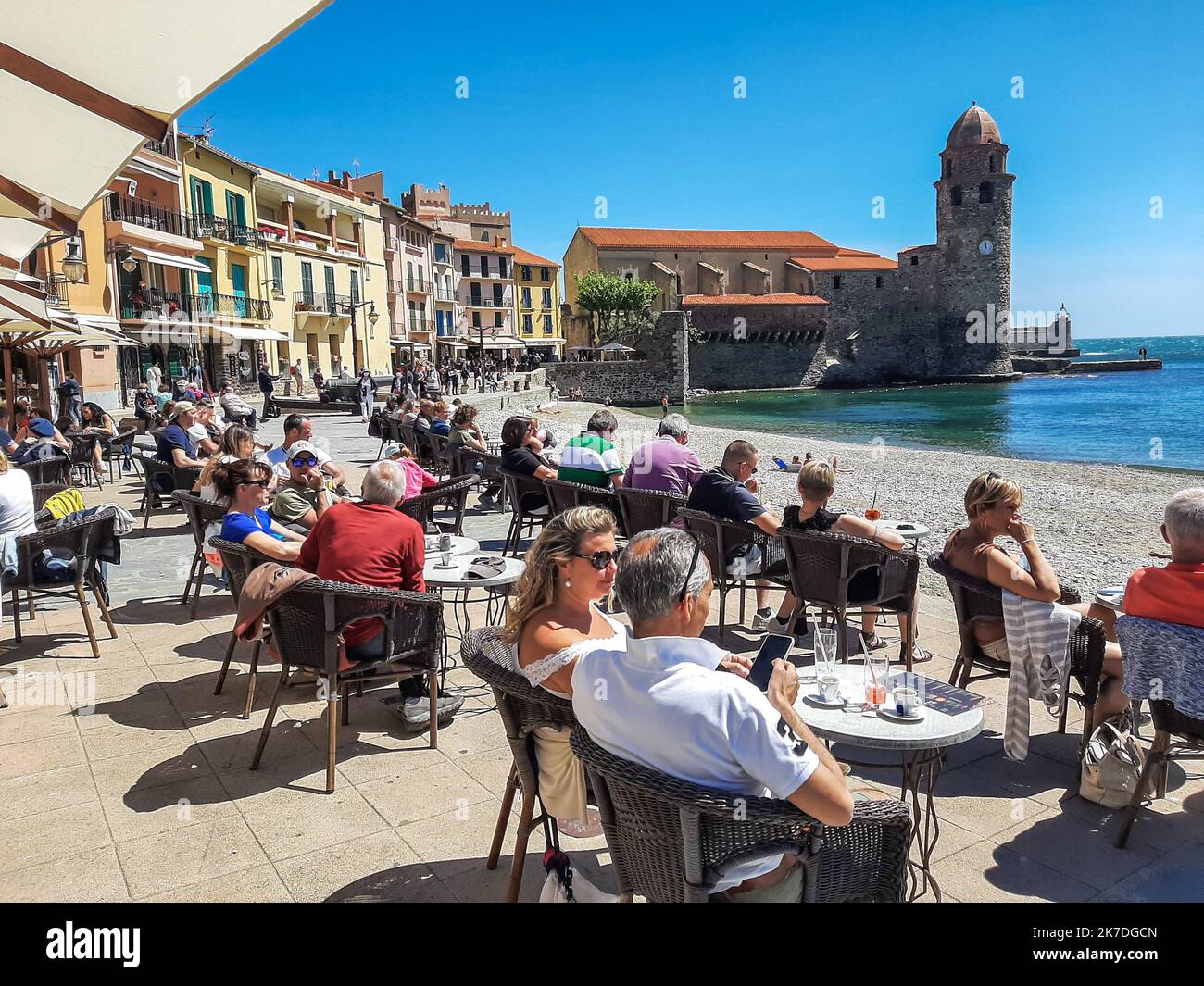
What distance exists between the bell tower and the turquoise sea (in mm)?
3710

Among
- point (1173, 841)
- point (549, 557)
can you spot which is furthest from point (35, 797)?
point (1173, 841)

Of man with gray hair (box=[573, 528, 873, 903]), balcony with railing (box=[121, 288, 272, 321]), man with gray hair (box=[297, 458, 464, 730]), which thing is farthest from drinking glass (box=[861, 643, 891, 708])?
balcony with railing (box=[121, 288, 272, 321])

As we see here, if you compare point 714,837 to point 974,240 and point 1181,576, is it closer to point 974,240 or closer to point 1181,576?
point 1181,576

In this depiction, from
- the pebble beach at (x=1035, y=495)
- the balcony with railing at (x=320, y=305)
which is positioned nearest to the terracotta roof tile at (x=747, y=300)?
the balcony with railing at (x=320, y=305)

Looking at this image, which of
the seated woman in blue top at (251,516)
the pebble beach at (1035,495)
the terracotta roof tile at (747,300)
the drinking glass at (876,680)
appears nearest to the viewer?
the drinking glass at (876,680)

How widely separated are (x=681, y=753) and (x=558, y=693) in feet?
1.84

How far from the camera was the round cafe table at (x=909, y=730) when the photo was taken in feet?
8.14

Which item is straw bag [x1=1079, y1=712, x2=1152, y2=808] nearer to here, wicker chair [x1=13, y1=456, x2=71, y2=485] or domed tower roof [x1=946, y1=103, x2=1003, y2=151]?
wicker chair [x1=13, y1=456, x2=71, y2=485]

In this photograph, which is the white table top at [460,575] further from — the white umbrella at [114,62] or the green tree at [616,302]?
the green tree at [616,302]

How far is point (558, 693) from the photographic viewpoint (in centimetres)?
237

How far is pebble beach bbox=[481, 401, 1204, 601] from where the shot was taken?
351 inches

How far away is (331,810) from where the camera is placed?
3.21 m

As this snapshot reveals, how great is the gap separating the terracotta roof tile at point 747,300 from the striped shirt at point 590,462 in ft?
204

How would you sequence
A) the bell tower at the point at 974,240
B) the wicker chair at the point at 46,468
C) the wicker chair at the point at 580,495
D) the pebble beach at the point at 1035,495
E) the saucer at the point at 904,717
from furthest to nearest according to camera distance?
the bell tower at the point at 974,240, the pebble beach at the point at 1035,495, the wicker chair at the point at 46,468, the wicker chair at the point at 580,495, the saucer at the point at 904,717
